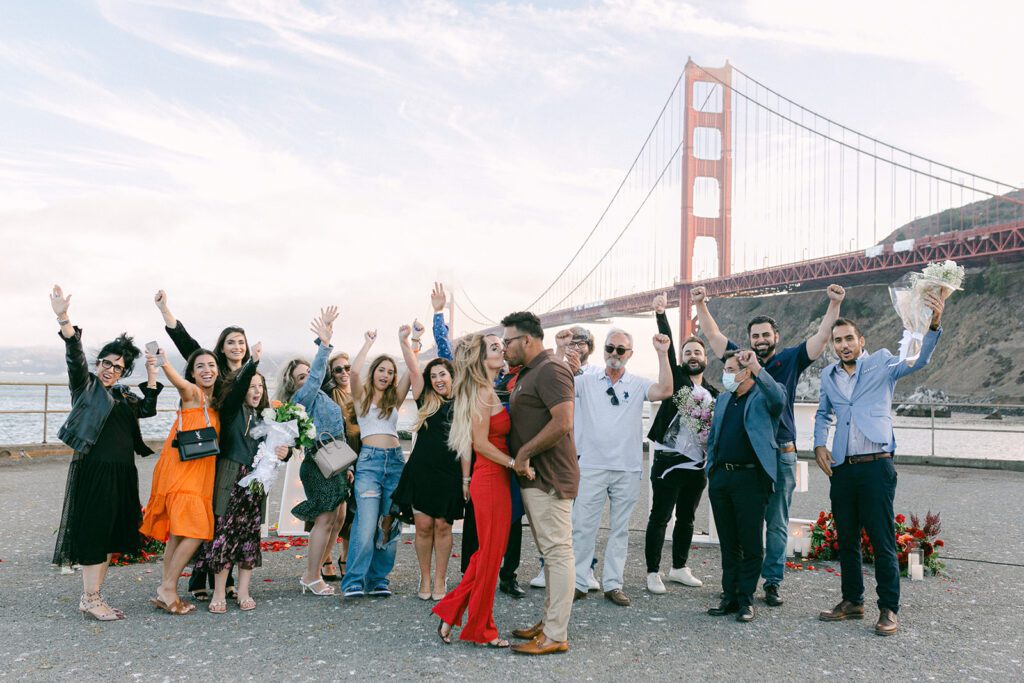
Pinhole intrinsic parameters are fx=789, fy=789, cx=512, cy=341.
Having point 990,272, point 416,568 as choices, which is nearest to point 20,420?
point 416,568

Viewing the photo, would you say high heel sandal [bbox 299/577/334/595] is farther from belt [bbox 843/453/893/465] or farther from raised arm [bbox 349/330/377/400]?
belt [bbox 843/453/893/465]

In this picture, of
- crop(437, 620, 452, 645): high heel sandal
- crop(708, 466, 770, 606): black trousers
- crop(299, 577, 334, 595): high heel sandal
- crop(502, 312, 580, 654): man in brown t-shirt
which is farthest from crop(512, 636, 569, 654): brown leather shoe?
crop(299, 577, 334, 595): high heel sandal

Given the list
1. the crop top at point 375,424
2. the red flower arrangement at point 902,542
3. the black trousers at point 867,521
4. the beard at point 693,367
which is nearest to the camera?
the black trousers at point 867,521

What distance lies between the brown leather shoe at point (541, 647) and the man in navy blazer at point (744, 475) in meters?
1.09

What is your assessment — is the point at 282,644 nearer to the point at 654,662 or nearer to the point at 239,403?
the point at 239,403

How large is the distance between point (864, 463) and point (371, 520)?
2757 mm

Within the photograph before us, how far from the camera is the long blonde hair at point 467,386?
380 cm

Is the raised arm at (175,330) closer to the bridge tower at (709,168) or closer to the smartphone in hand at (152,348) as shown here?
the smartphone in hand at (152,348)

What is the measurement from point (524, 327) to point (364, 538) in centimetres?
169

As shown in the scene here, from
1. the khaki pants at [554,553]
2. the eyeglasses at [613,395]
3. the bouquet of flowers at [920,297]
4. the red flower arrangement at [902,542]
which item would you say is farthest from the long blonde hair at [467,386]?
the red flower arrangement at [902,542]

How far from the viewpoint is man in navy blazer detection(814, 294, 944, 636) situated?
411 cm

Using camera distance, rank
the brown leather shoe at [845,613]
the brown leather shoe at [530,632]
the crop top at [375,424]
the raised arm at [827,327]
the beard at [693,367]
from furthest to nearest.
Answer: the beard at [693,367] < the crop top at [375,424] < the raised arm at [827,327] < the brown leather shoe at [845,613] < the brown leather shoe at [530,632]

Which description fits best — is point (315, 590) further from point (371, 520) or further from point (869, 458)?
point (869, 458)

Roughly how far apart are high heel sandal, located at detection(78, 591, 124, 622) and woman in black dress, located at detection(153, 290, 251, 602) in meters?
0.47
